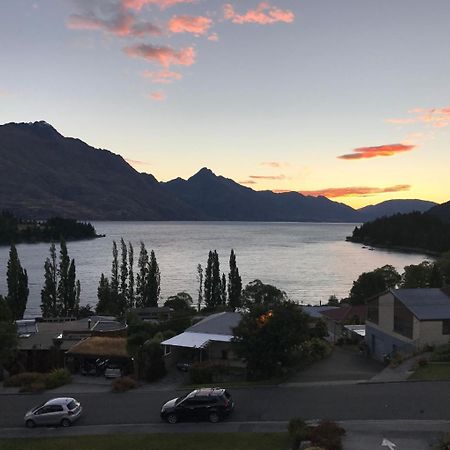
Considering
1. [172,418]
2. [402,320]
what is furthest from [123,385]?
[402,320]

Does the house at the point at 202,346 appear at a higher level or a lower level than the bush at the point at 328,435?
lower

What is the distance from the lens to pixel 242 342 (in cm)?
3341

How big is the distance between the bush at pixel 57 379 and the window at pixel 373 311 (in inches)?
983

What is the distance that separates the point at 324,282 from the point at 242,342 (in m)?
123

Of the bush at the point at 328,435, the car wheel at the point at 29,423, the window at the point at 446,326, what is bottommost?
the car wheel at the point at 29,423

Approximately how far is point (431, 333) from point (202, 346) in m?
16.6

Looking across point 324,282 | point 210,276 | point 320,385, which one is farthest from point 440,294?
point 324,282

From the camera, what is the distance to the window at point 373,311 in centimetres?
4362

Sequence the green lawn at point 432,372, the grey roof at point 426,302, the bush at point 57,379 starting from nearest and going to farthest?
the green lawn at point 432,372
the bush at point 57,379
the grey roof at point 426,302

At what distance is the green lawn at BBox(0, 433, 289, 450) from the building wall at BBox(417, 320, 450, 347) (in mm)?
19201

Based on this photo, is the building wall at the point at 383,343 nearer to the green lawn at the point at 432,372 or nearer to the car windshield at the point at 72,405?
the green lawn at the point at 432,372

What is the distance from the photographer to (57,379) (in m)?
34.2

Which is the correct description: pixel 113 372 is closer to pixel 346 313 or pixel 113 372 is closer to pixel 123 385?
pixel 123 385

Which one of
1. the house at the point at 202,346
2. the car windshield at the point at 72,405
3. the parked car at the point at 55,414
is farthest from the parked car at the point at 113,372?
the parked car at the point at 55,414
